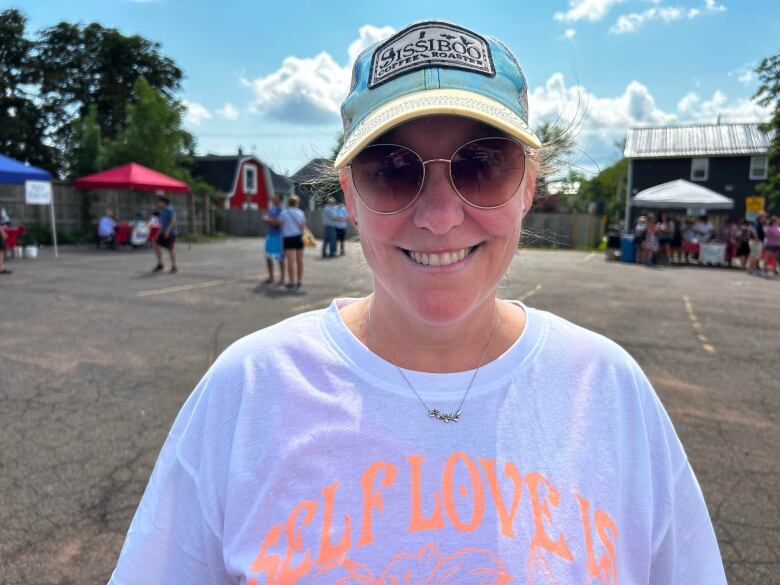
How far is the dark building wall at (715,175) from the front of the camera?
3256 cm

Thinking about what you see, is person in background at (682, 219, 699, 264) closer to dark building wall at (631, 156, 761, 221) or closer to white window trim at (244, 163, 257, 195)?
dark building wall at (631, 156, 761, 221)

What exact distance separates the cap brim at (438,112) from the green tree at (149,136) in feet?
92.6

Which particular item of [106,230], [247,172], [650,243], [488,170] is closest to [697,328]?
[488,170]

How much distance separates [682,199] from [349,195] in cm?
2195

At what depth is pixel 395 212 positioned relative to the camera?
1.29m

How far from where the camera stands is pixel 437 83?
47.6 inches

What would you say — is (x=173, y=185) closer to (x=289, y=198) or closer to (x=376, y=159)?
(x=289, y=198)

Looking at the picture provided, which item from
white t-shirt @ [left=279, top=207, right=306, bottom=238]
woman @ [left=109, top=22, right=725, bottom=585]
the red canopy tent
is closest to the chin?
woman @ [left=109, top=22, right=725, bottom=585]

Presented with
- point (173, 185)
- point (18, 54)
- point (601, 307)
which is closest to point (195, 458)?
point (601, 307)

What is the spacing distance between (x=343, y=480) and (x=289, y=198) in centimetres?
1016

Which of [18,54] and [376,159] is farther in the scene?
[18,54]

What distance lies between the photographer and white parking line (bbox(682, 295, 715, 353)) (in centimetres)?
701

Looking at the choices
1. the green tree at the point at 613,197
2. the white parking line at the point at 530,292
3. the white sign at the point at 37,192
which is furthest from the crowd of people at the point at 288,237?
the green tree at the point at 613,197

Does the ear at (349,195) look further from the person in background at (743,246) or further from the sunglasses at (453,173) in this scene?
the person in background at (743,246)
